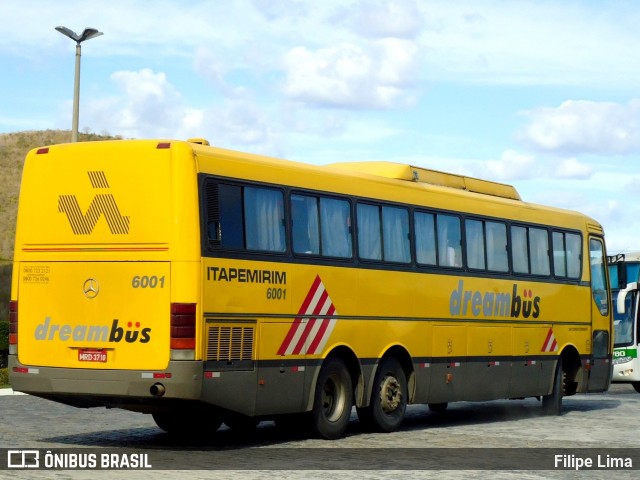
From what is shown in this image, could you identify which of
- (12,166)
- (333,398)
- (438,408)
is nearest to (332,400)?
(333,398)

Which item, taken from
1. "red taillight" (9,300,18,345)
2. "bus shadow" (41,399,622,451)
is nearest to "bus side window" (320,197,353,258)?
"bus shadow" (41,399,622,451)

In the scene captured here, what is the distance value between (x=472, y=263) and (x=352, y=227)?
342 centimetres

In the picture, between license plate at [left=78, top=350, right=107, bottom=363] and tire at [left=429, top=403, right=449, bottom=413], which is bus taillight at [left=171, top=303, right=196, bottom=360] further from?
tire at [left=429, top=403, right=449, bottom=413]

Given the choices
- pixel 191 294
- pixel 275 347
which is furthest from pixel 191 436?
pixel 191 294

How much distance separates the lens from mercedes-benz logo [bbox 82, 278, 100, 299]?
14570 mm

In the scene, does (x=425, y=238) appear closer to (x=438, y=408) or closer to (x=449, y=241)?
(x=449, y=241)

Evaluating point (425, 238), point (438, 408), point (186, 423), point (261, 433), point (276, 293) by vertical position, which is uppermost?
point (425, 238)

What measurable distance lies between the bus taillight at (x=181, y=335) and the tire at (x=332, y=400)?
8.25 ft

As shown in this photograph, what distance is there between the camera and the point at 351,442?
16094 millimetres

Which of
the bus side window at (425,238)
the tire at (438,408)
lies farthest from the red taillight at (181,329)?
the tire at (438,408)

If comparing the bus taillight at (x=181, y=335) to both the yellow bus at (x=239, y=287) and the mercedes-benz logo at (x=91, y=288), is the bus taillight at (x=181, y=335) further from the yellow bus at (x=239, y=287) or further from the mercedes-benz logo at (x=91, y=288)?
the mercedes-benz logo at (x=91, y=288)

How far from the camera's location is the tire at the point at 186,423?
54.9ft

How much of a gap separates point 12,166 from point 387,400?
288 feet

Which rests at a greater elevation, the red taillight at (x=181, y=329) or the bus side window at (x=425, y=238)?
the bus side window at (x=425, y=238)
